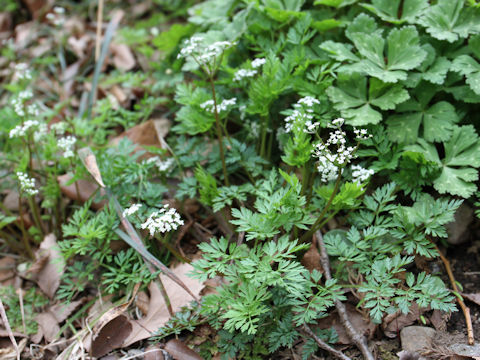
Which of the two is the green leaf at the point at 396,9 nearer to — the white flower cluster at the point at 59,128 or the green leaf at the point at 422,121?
the green leaf at the point at 422,121

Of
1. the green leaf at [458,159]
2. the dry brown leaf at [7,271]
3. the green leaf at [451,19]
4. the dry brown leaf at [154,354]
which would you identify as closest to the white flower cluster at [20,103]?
the dry brown leaf at [7,271]

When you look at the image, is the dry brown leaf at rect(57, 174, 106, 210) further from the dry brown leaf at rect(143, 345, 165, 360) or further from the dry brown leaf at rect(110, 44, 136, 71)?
the dry brown leaf at rect(110, 44, 136, 71)

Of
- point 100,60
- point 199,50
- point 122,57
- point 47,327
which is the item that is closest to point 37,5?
point 122,57

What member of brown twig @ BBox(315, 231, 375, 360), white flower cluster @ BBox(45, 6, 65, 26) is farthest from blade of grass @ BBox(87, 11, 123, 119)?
brown twig @ BBox(315, 231, 375, 360)

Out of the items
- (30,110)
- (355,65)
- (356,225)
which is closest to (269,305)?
(356,225)

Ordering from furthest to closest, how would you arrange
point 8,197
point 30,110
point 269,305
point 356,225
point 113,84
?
point 113,84 < point 8,197 < point 30,110 < point 356,225 < point 269,305

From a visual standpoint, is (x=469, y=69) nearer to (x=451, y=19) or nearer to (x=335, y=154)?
A: (x=451, y=19)

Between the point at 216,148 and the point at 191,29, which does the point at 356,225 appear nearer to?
the point at 216,148
